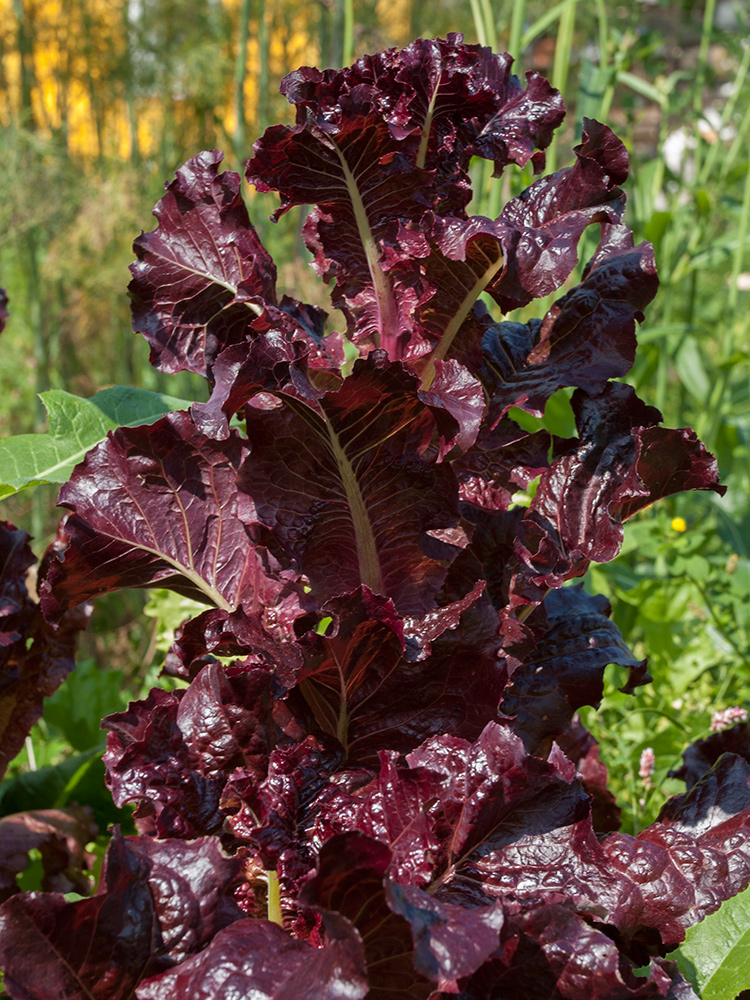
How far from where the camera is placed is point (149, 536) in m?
0.85

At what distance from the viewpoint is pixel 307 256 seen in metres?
3.45

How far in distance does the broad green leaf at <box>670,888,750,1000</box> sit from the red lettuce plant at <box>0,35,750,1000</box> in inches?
4.7

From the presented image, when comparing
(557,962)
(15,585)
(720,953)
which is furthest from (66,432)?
(720,953)

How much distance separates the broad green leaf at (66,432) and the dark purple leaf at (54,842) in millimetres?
544

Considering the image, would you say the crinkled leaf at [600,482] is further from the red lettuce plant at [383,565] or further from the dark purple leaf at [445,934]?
the dark purple leaf at [445,934]

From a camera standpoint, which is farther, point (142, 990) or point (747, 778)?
point (747, 778)

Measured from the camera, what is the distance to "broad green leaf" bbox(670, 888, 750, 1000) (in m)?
0.89

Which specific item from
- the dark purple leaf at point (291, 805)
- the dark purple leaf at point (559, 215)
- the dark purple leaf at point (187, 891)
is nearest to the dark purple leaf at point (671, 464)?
the dark purple leaf at point (559, 215)

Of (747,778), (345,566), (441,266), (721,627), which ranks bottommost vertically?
(721,627)

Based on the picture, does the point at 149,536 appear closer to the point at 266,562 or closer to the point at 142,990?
the point at 266,562

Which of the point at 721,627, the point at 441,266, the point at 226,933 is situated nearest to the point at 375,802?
the point at 226,933

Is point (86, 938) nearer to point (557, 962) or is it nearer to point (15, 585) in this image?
point (557, 962)

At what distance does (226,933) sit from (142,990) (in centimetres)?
7

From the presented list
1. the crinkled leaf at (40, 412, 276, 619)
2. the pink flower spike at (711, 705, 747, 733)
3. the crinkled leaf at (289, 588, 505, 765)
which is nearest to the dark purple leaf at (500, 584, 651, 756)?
the crinkled leaf at (289, 588, 505, 765)
